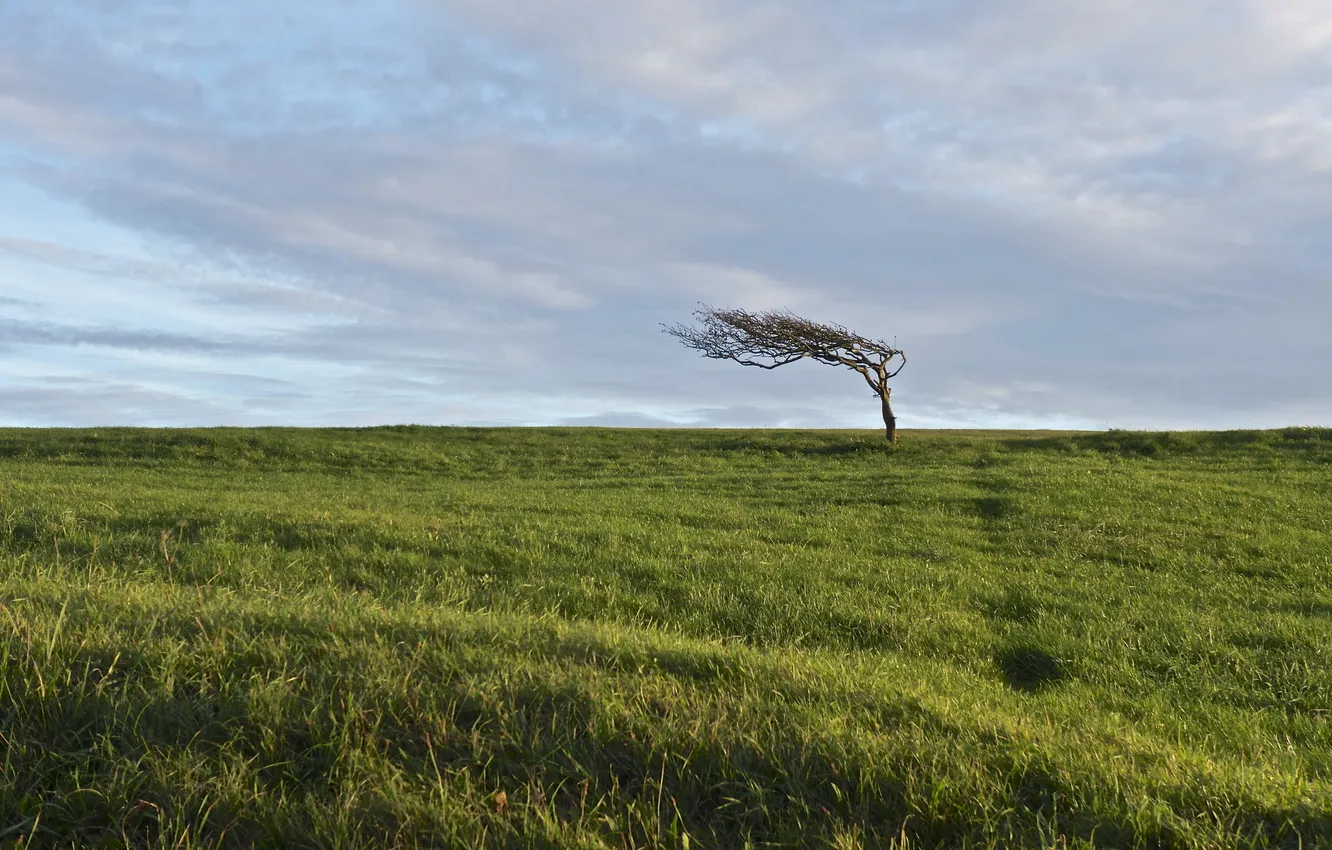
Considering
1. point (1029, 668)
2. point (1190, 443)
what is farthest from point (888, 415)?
point (1029, 668)

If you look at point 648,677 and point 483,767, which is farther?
point 648,677

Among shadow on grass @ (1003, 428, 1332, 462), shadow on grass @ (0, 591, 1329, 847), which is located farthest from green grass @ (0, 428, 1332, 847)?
shadow on grass @ (1003, 428, 1332, 462)

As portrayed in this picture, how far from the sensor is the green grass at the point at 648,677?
150 inches

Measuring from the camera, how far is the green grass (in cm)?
381

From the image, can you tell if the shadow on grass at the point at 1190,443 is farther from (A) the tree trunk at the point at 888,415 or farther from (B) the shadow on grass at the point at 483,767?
(B) the shadow on grass at the point at 483,767

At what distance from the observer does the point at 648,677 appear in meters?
5.29

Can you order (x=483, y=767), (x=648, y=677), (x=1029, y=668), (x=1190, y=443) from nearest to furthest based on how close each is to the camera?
(x=483, y=767), (x=648, y=677), (x=1029, y=668), (x=1190, y=443)

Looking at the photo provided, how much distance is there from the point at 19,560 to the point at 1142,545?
17.2 metres

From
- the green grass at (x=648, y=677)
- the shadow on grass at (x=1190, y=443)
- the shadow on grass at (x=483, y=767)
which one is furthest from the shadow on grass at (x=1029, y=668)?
the shadow on grass at (x=1190, y=443)

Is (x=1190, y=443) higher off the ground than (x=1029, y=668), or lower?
higher

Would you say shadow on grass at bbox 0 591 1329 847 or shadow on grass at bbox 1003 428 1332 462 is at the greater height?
shadow on grass at bbox 1003 428 1332 462

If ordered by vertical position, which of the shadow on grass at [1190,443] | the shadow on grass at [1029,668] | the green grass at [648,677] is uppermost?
the shadow on grass at [1190,443]

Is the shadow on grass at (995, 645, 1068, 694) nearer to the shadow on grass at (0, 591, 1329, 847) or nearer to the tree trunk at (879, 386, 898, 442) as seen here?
the shadow on grass at (0, 591, 1329, 847)

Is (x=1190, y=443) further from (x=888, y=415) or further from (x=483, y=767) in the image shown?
(x=483, y=767)
